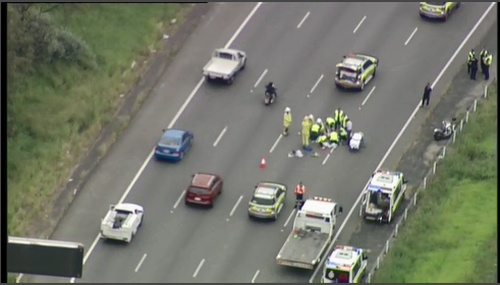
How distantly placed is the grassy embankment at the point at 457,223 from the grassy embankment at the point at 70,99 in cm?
1703

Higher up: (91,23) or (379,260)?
(91,23)

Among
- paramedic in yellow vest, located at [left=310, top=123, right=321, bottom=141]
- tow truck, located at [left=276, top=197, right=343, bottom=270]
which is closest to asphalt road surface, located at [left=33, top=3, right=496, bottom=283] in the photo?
paramedic in yellow vest, located at [left=310, top=123, right=321, bottom=141]

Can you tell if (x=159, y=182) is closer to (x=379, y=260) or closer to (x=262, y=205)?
(x=262, y=205)

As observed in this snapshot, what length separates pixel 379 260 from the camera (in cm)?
5431

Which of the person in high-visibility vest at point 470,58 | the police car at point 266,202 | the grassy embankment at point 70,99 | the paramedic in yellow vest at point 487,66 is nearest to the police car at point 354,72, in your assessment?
the person in high-visibility vest at point 470,58

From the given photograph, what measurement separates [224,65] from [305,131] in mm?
7661

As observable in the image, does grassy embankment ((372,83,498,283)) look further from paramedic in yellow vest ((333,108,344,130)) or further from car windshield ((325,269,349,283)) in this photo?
paramedic in yellow vest ((333,108,344,130))

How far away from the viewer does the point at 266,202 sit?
189 ft

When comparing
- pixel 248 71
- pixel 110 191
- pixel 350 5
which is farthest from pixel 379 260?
pixel 350 5

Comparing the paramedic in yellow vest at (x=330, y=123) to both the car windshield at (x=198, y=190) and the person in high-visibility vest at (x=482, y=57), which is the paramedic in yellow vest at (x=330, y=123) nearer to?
the car windshield at (x=198, y=190)

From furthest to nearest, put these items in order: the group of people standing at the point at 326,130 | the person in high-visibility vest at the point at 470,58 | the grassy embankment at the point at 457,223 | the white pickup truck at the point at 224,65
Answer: the person in high-visibility vest at the point at 470,58 < the white pickup truck at the point at 224,65 < the group of people standing at the point at 326,130 < the grassy embankment at the point at 457,223

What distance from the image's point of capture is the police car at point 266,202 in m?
57.5

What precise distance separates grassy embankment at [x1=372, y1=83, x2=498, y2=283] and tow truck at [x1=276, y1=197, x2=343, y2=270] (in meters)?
2.93

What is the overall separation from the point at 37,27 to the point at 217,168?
12.5m
